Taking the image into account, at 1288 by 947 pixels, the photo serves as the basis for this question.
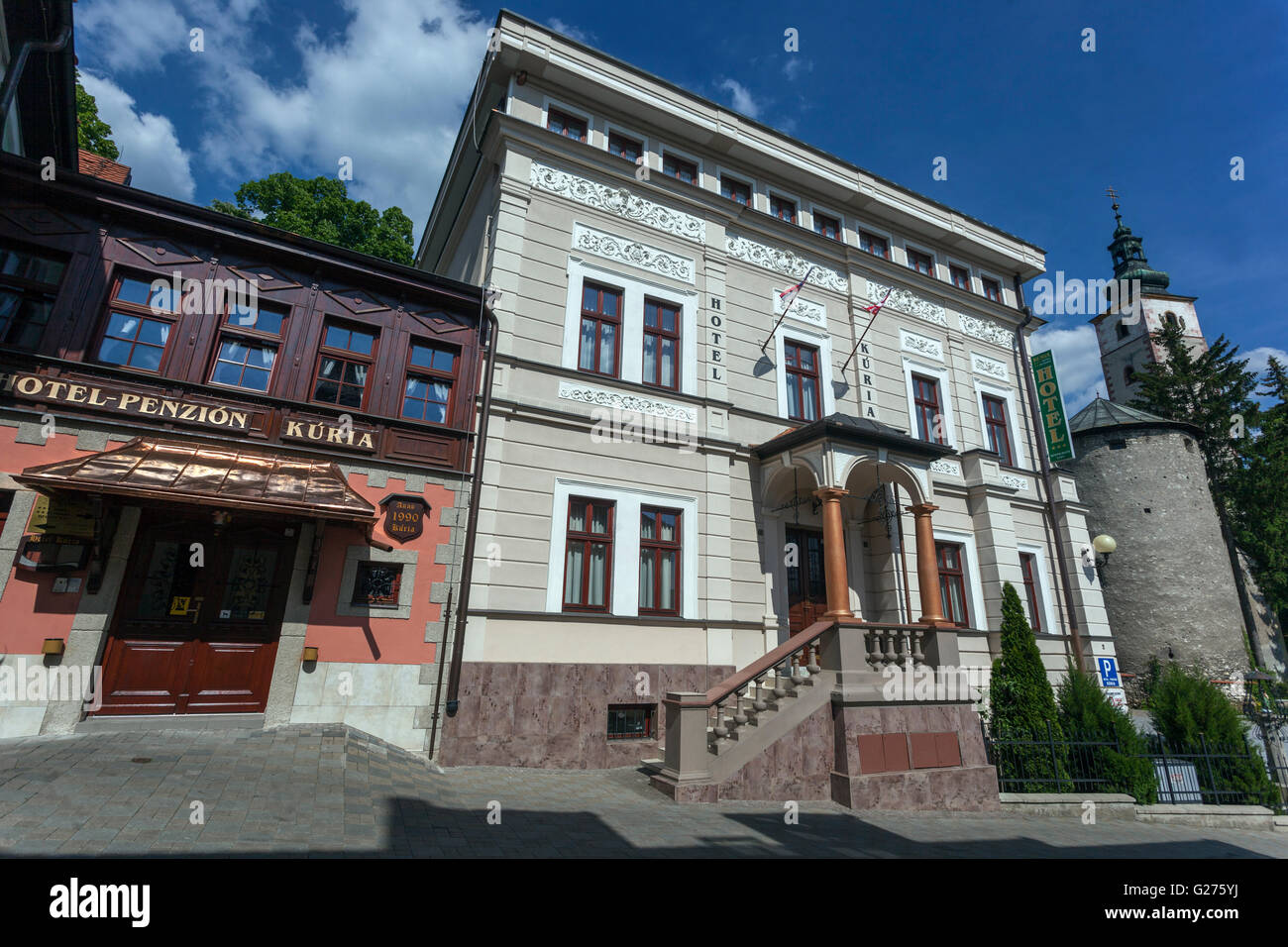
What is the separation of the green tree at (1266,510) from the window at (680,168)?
2838 cm

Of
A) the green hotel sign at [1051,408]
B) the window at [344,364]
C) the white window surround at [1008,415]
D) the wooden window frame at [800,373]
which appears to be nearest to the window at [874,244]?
the wooden window frame at [800,373]

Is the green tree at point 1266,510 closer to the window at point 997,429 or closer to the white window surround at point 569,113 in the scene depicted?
the window at point 997,429

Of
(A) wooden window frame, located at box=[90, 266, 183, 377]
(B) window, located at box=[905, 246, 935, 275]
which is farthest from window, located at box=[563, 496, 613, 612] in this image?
(B) window, located at box=[905, 246, 935, 275]

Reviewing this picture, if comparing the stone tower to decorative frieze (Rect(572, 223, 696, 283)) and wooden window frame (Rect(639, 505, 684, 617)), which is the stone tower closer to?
wooden window frame (Rect(639, 505, 684, 617))

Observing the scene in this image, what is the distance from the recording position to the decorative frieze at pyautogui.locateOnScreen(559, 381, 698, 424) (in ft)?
39.2

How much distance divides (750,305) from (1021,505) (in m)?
10.4

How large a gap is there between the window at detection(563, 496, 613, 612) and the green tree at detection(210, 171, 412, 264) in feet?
57.4

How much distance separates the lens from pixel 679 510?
12.3 meters

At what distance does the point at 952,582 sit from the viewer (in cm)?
1552

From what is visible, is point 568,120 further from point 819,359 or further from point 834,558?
point 834,558

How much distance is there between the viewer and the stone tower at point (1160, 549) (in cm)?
2191

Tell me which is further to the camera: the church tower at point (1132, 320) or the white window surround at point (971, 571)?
the church tower at point (1132, 320)

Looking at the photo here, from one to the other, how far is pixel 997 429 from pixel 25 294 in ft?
74.1

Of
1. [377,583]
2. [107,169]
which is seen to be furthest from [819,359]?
[107,169]
